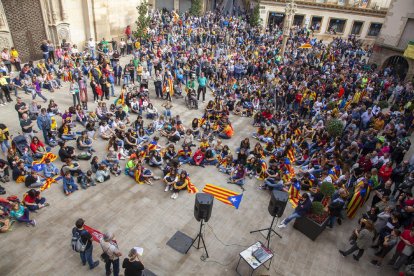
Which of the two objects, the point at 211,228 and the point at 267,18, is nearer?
the point at 211,228

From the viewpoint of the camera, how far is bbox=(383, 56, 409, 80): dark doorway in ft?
86.3

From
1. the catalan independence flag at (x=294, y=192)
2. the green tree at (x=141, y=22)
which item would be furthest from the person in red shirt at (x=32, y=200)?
the green tree at (x=141, y=22)

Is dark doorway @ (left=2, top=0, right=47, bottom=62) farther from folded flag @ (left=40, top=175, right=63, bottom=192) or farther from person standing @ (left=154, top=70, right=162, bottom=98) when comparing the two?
folded flag @ (left=40, top=175, right=63, bottom=192)

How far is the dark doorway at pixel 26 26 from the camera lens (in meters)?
18.4

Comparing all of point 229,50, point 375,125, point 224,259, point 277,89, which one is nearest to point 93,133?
point 224,259

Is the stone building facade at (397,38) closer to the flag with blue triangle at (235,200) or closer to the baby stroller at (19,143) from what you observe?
the flag with blue triangle at (235,200)

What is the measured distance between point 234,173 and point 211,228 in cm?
300

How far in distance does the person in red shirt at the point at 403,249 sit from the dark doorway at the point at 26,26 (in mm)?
22675

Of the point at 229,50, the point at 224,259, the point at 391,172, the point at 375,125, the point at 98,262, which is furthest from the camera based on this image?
the point at 229,50

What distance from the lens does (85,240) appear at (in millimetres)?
7180

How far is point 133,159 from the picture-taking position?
11906 mm

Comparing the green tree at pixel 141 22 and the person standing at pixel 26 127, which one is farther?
the green tree at pixel 141 22

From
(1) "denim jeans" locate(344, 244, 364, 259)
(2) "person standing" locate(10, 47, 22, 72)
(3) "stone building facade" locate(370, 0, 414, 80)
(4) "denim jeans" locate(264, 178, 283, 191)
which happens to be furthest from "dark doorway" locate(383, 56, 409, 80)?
(2) "person standing" locate(10, 47, 22, 72)

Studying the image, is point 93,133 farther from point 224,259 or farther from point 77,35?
point 77,35
